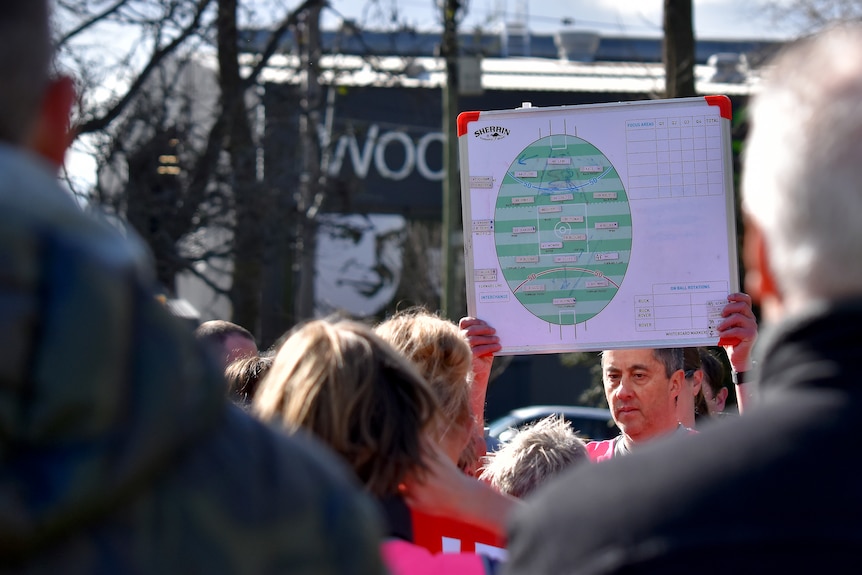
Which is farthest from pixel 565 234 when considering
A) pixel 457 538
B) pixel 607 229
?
pixel 457 538

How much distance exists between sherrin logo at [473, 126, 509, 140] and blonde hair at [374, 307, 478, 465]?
2.82ft

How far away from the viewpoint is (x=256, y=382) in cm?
343

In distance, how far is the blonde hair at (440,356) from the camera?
278 centimetres

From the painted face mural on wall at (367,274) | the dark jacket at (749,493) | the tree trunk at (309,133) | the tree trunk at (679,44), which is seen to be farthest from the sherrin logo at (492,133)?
the painted face mural on wall at (367,274)

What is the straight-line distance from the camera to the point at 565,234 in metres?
3.56

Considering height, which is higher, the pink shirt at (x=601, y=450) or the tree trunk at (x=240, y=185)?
the tree trunk at (x=240, y=185)

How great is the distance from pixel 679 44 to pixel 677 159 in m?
6.48

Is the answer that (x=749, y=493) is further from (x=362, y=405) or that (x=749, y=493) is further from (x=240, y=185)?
(x=240, y=185)

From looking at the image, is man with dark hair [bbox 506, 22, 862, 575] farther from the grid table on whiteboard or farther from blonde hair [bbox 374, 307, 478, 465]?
the grid table on whiteboard

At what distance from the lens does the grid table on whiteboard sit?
140 inches

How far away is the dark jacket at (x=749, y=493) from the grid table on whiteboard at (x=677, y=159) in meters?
2.30

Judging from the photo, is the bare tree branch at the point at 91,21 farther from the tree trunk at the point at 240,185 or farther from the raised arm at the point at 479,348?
the raised arm at the point at 479,348

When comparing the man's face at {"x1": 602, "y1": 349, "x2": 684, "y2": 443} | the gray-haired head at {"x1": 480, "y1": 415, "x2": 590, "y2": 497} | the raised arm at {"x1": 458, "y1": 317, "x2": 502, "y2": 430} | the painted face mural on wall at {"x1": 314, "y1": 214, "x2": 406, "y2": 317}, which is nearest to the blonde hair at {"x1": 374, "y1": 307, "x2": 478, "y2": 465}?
the gray-haired head at {"x1": 480, "y1": 415, "x2": 590, "y2": 497}

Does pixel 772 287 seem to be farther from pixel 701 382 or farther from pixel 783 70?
pixel 701 382
